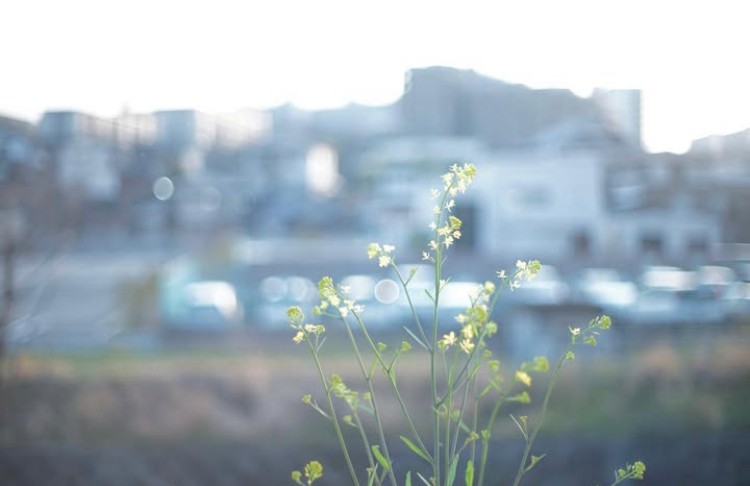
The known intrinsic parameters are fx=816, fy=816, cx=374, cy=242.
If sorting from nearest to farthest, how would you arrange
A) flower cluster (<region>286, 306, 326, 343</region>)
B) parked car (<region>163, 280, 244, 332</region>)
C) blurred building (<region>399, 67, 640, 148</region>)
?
flower cluster (<region>286, 306, 326, 343</region>)
blurred building (<region>399, 67, 640, 148</region>)
parked car (<region>163, 280, 244, 332</region>)

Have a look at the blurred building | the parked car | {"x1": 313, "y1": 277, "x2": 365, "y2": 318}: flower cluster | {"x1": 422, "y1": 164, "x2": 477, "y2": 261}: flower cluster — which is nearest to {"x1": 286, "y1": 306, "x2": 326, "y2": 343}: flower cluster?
{"x1": 313, "y1": 277, "x2": 365, "y2": 318}: flower cluster

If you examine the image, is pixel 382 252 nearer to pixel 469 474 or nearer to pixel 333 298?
pixel 333 298

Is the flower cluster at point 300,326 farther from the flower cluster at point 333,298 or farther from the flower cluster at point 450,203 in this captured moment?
the flower cluster at point 450,203

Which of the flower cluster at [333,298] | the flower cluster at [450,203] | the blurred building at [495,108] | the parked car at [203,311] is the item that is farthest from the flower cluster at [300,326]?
the parked car at [203,311]

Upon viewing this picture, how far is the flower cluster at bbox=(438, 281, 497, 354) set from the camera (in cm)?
75

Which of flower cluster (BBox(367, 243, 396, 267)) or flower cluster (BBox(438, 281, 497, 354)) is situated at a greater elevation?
flower cluster (BBox(367, 243, 396, 267))

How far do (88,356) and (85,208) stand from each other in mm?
1272

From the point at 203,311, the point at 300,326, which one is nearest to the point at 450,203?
the point at 300,326

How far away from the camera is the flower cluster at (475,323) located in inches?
29.6

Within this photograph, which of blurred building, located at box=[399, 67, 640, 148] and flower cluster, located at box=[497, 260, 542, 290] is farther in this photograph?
blurred building, located at box=[399, 67, 640, 148]

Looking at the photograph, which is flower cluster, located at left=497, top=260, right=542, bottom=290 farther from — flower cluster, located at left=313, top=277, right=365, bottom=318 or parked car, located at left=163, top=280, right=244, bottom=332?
parked car, located at left=163, top=280, right=244, bottom=332

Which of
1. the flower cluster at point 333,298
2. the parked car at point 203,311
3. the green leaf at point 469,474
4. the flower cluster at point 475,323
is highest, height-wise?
the flower cluster at point 333,298

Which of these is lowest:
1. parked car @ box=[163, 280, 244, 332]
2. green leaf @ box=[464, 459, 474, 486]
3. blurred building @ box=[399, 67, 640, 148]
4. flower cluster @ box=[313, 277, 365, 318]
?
parked car @ box=[163, 280, 244, 332]

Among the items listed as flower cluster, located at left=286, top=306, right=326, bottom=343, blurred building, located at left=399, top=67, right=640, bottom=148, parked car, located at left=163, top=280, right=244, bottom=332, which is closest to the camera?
flower cluster, located at left=286, top=306, right=326, bottom=343
